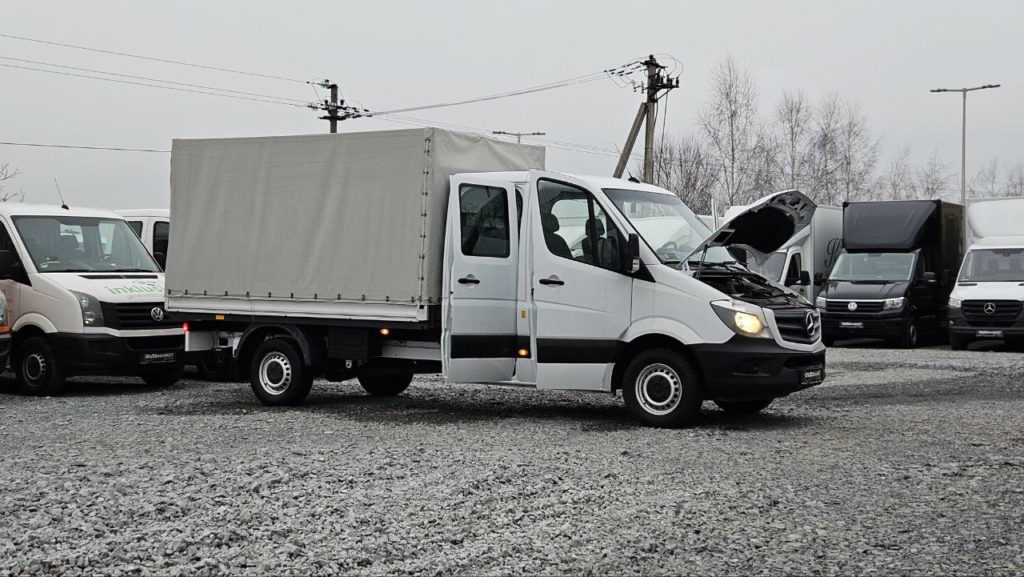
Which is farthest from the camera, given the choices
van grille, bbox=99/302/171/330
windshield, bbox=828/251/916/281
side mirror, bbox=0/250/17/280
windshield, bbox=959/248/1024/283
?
windshield, bbox=828/251/916/281

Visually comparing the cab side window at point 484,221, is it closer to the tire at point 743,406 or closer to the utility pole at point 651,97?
the tire at point 743,406

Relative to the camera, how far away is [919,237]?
24.0 meters

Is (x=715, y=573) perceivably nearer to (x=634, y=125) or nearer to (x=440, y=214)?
(x=440, y=214)

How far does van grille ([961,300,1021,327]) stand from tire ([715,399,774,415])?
1178 centimetres

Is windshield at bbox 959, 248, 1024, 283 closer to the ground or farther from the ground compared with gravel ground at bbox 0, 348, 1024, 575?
farther from the ground

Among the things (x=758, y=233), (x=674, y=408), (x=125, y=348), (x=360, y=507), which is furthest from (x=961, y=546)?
(x=125, y=348)

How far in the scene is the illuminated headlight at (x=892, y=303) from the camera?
2317 cm

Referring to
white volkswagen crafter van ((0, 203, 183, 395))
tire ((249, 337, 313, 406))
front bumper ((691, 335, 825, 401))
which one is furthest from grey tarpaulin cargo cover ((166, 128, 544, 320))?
front bumper ((691, 335, 825, 401))

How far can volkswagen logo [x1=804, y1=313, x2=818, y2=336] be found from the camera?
1100 centimetres

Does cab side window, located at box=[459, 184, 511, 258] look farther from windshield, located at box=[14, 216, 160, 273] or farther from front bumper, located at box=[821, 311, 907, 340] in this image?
front bumper, located at box=[821, 311, 907, 340]

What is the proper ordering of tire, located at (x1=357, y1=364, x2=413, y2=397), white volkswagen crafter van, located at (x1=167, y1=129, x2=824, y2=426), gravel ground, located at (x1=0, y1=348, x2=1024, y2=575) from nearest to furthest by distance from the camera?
gravel ground, located at (x1=0, y1=348, x2=1024, y2=575) → white volkswagen crafter van, located at (x1=167, y1=129, x2=824, y2=426) → tire, located at (x1=357, y1=364, x2=413, y2=397)

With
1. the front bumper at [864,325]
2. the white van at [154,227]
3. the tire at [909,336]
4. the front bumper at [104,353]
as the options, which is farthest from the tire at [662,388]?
the tire at [909,336]

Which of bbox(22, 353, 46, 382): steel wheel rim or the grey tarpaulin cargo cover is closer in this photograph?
the grey tarpaulin cargo cover

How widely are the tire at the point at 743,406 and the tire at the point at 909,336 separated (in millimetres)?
12156
